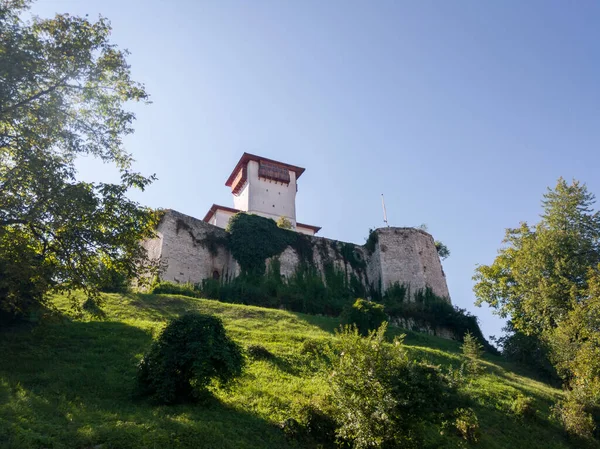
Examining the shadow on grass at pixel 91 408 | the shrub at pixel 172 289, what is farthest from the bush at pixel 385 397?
the shrub at pixel 172 289

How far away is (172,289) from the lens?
89.8ft

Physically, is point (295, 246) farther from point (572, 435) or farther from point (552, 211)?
point (572, 435)

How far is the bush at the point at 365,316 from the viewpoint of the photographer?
23672mm

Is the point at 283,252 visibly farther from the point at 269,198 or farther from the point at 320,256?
the point at 269,198

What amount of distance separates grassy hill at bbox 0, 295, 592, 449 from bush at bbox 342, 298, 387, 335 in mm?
3044

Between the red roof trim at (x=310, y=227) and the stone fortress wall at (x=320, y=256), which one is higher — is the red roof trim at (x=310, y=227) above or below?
above

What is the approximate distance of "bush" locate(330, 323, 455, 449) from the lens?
9969 millimetres

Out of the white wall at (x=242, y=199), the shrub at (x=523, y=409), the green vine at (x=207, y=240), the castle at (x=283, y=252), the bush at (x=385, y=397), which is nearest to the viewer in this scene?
the bush at (x=385, y=397)

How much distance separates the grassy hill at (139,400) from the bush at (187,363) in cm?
44

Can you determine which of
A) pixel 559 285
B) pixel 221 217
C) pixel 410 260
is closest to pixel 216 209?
pixel 221 217

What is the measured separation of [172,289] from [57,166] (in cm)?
1505

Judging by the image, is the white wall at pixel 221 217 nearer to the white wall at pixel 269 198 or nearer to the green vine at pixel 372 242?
the white wall at pixel 269 198

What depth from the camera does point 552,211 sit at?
30094 mm

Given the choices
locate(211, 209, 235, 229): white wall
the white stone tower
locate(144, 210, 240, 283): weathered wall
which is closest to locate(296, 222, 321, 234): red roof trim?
the white stone tower
